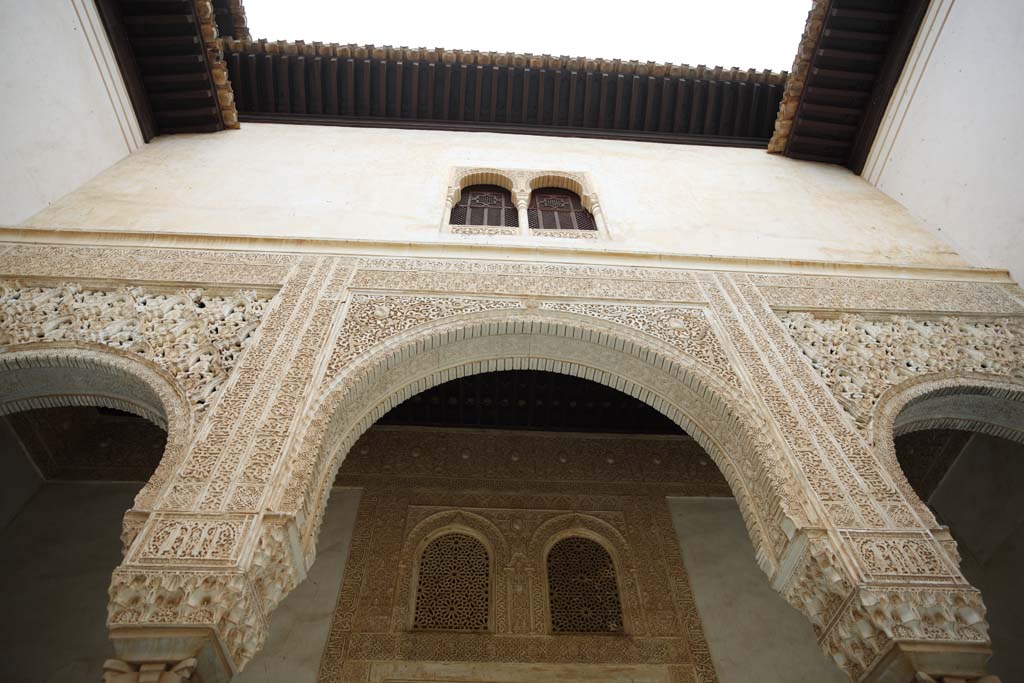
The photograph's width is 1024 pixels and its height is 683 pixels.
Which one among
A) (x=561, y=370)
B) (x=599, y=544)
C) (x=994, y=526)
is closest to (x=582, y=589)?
(x=599, y=544)

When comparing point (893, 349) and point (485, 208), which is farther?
point (485, 208)

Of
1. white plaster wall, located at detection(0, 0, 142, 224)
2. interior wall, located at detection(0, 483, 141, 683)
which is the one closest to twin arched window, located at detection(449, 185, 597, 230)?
white plaster wall, located at detection(0, 0, 142, 224)

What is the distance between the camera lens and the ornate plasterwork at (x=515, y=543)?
3.59 metres

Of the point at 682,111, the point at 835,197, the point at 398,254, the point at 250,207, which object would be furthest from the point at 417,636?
the point at 682,111

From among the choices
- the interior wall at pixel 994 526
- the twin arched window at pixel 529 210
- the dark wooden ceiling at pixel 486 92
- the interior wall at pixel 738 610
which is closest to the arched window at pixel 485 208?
the twin arched window at pixel 529 210

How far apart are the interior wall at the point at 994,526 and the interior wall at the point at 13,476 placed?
633cm

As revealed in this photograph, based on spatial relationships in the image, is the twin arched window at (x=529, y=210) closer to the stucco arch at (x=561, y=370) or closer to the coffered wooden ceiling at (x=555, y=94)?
the coffered wooden ceiling at (x=555, y=94)

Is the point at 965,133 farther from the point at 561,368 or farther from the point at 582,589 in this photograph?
the point at 582,589

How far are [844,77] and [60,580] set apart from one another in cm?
681

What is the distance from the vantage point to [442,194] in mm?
4293

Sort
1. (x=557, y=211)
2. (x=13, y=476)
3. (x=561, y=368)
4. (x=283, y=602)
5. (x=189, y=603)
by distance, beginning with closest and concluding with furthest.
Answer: (x=189, y=603) < (x=561, y=368) < (x=283, y=602) < (x=13, y=476) < (x=557, y=211)

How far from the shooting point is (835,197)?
471 cm

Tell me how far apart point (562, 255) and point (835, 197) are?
2515mm

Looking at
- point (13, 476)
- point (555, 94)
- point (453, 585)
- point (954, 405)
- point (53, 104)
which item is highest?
point (53, 104)
